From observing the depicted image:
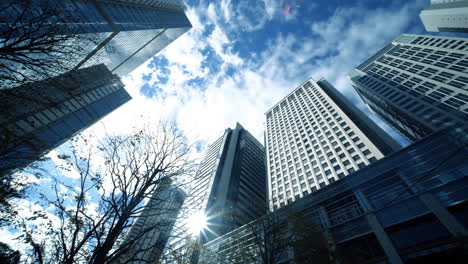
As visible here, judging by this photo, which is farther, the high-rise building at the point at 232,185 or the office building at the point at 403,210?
the high-rise building at the point at 232,185

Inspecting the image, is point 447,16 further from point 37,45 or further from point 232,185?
point 37,45

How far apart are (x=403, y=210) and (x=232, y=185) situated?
4318 centimetres

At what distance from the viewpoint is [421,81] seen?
191 feet

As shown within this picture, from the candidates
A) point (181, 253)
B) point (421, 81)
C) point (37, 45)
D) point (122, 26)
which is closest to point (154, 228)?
point (181, 253)

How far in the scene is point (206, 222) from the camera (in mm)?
45781

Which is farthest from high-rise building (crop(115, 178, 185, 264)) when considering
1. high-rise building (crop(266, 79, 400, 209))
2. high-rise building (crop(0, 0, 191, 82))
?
high-rise building (crop(0, 0, 191, 82))

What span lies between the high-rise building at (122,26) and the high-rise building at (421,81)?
247ft

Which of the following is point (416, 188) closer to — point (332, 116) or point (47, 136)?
point (332, 116)

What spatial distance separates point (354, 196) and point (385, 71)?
7938 cm

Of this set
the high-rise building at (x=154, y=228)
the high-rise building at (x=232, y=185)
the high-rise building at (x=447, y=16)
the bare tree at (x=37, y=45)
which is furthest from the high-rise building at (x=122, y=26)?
the high-rise building at (x=447, y=16)

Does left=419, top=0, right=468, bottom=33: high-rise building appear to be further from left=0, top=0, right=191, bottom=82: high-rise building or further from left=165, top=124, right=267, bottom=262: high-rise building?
left=0, top=0, right=191, bottom=82: high-rise building

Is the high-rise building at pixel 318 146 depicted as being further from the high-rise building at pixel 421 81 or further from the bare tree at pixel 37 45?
the bare tree at pixel 37 45

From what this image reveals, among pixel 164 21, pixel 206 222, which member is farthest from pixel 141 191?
pixel 164 21

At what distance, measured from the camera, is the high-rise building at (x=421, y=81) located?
4591 centimetres
